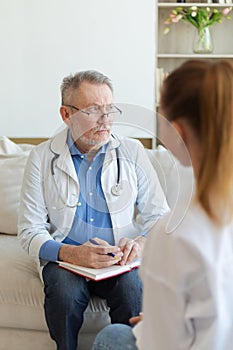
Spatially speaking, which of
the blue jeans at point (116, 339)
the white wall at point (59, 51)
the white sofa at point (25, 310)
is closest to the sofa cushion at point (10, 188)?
the white sofa at point (25, 310)

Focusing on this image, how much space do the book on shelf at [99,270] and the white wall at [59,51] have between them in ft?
5.67

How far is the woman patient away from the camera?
0.91 meters

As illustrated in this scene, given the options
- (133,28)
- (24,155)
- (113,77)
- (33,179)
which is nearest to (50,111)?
(113,77)

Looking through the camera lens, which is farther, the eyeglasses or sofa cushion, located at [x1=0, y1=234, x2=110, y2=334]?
sofa cushion, located at [x1=0, y1=234, x2=110, y2=334]

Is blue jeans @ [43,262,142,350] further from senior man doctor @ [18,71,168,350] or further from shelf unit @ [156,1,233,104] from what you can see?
shelf unit @ [156,1,233,104]

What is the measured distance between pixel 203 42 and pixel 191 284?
3017mm

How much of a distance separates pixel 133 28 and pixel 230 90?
2568mm

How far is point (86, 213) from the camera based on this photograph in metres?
1.82

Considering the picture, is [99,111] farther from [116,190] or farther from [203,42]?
[203,42]

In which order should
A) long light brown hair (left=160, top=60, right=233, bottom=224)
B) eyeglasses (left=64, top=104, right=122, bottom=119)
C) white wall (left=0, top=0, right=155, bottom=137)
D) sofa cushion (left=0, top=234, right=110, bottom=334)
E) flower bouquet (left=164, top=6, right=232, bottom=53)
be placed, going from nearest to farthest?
Answer: 1. long light brown hair (left=160, top=60, right=233, bottom=224)
2. eyeglasses (left=64, top=104, right=122, bottom=119)
3. sofa cushion (left=0, top=234, right=110, bottom=334)
4. white wall (left=0, top=0, right=155, bottom=137)
5. flower bouquet (left=164, top=6, right=232, bottom=53)

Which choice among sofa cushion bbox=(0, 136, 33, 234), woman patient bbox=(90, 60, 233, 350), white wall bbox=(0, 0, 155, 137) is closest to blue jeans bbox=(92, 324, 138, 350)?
woman patient bbox=(90, 60, 233, 350)

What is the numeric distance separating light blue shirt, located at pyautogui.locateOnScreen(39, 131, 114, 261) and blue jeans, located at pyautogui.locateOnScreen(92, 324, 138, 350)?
53cm

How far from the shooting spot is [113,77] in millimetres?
3377

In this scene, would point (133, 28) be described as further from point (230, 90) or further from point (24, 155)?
point (230, 90)
